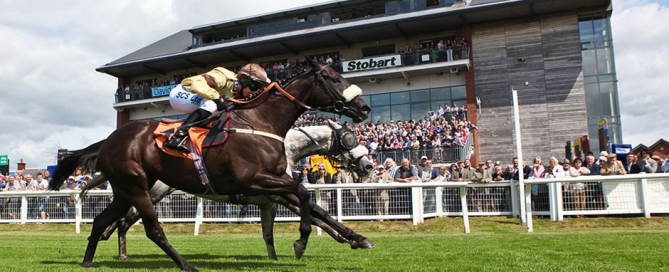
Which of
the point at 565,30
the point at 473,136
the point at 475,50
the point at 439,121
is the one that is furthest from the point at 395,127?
the point at 565,30

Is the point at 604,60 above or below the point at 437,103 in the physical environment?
above

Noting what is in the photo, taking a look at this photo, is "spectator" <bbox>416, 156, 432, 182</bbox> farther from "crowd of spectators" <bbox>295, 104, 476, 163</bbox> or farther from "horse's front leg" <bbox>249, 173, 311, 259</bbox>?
"horse's front leg" <bbox>249, 173, 311, 259</bbox>

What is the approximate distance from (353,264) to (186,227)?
8253 millimetres

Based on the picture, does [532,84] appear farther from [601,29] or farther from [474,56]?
[601,29]

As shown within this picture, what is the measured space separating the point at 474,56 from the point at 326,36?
27.0 feet

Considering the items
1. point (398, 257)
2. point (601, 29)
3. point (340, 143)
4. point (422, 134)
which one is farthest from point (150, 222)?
point (601, 29)

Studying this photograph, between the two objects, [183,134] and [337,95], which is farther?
[337,95]

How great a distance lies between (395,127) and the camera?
24812 millimetres

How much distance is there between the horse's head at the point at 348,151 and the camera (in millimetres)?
8055

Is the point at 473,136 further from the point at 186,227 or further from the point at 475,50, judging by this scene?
the point at 186,227

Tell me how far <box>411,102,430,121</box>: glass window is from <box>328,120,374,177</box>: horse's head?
20128 mm

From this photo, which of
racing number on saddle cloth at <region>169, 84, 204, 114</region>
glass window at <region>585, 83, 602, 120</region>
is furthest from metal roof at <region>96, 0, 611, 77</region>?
racing number on saddle cloth at <region>169, 84, 204, 114</region>

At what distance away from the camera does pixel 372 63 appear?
29.1 metres

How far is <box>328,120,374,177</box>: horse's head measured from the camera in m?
8.05
